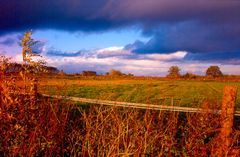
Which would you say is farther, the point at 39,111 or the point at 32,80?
the point at 39,111

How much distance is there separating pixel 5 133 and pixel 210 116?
595cm

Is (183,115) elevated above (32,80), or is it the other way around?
(32,80)

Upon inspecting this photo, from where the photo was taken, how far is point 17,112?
8016 mm

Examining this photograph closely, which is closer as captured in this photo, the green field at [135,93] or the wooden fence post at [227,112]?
the green field at [135,93]

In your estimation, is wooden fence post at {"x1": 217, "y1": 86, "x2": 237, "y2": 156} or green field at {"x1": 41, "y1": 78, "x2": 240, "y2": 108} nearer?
green field at {"x1": 41, "y1": 78, "x2": 240, "y2": 108}

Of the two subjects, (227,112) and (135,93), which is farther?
(135,93)

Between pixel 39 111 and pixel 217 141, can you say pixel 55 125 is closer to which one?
pixel 39 111

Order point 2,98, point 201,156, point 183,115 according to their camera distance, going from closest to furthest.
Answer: point 2,98 < point 201,156 < point 183,115

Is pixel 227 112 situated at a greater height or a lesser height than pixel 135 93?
greater

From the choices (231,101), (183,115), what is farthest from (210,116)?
(183,115)

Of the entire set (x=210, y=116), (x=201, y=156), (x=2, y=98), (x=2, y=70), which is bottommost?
(x=201, y=156)

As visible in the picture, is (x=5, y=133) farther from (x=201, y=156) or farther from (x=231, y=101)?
(x=231, y=101)

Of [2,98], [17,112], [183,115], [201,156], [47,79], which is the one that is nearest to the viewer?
[2,98]

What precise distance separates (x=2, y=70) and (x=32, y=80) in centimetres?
55
